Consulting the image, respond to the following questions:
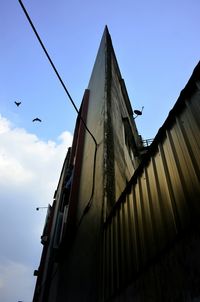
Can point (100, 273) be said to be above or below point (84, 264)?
below

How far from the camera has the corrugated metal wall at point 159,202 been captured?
86.5 inches

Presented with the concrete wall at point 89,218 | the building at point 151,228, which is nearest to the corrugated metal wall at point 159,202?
the building at point 151,228

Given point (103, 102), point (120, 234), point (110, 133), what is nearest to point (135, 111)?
point (103, 102)

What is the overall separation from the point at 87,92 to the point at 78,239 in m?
7.74

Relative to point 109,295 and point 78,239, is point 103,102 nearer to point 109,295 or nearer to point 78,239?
point 78,239

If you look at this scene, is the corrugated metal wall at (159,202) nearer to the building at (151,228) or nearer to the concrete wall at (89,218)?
the building at (151,228)

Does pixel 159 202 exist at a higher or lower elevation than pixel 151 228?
higher

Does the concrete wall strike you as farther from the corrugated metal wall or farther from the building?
the corrugated metal wall

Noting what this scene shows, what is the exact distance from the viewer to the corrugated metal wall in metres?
2.20

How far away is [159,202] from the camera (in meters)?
2.63

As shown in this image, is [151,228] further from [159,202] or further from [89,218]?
[89,218]

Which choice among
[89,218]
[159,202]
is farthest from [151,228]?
[89,218]

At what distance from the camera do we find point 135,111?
12758mm

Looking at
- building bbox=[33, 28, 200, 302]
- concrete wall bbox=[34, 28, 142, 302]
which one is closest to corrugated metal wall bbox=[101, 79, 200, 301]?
building bbox=[33, 28, 200, 302]
